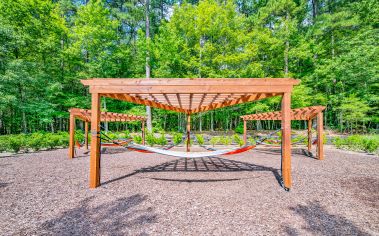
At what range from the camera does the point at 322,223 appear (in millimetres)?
2092

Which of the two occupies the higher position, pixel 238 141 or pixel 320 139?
pixel 320 139

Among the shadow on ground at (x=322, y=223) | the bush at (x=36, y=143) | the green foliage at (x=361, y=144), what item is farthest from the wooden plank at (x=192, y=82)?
the green foliage at (x=361, y=144)

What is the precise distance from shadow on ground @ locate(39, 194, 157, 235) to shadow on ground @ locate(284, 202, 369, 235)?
1.65m

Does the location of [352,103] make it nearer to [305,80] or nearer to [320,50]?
[305,80]

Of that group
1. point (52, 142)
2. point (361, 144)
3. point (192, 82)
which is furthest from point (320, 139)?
point (52, 142)

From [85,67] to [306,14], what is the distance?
19753 mm

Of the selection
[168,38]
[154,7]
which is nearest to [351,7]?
[168,38]

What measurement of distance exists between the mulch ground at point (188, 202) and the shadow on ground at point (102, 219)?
10 mm

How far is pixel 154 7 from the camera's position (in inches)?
742

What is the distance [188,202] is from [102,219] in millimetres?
1135

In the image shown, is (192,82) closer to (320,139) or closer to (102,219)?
(102,219)

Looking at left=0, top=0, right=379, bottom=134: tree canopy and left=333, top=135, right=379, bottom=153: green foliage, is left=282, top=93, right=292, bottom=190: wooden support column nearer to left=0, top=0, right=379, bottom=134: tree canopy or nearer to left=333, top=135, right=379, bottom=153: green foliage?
left=333, top=135, right=379, bottom=153: green foliage

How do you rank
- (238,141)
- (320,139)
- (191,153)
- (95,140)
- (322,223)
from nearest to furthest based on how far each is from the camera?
1. (322,223)
2. (95,140)
3. (191,153)
4. (320,139)
5. (238,141)

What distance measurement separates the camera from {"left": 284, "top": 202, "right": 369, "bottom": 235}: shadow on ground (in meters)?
1.91
